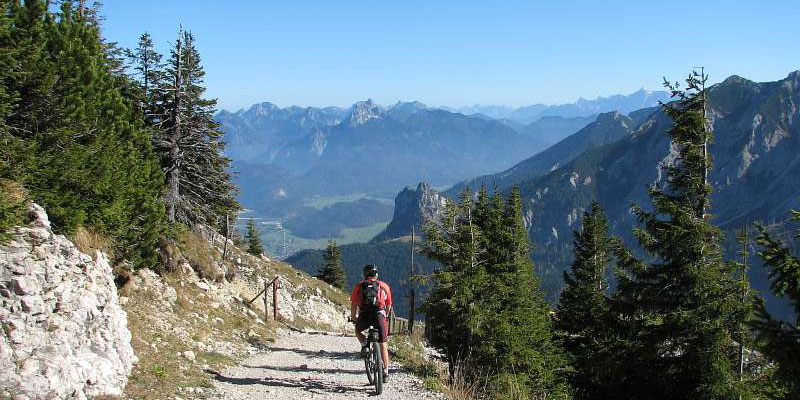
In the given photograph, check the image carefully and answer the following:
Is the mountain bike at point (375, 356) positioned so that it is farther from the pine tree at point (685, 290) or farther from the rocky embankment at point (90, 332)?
the pine tree at point (685, 290)

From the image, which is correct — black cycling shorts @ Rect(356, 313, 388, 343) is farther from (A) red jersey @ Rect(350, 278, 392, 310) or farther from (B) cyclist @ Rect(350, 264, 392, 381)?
(A) red jersey @ Rect(350, 278, 392, 310)

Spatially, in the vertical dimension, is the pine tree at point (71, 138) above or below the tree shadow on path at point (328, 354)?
above

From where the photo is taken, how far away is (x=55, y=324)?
789 cm

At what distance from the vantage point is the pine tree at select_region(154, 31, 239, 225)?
22594 millimetres

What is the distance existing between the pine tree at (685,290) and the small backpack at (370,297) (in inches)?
377

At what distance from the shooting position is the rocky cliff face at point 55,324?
22.8 ft

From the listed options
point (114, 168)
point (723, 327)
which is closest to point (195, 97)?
point (114, 168)

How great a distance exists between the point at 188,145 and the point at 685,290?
2031 centimetres

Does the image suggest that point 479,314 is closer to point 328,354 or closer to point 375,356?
point 328,354

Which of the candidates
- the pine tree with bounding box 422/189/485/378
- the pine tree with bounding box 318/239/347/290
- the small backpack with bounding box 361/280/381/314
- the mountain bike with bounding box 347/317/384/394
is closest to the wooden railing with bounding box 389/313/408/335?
the pine tree with bounding box 422/189/485/378

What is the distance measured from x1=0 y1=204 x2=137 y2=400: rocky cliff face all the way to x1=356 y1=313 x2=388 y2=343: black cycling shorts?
14.1 ft

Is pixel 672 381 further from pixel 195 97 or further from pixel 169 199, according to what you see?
pixel 195 97

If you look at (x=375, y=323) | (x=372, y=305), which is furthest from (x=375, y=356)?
(x=372, y=305)

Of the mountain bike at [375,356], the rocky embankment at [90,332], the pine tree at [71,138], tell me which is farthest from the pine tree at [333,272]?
the mountain bike at [375,356]
